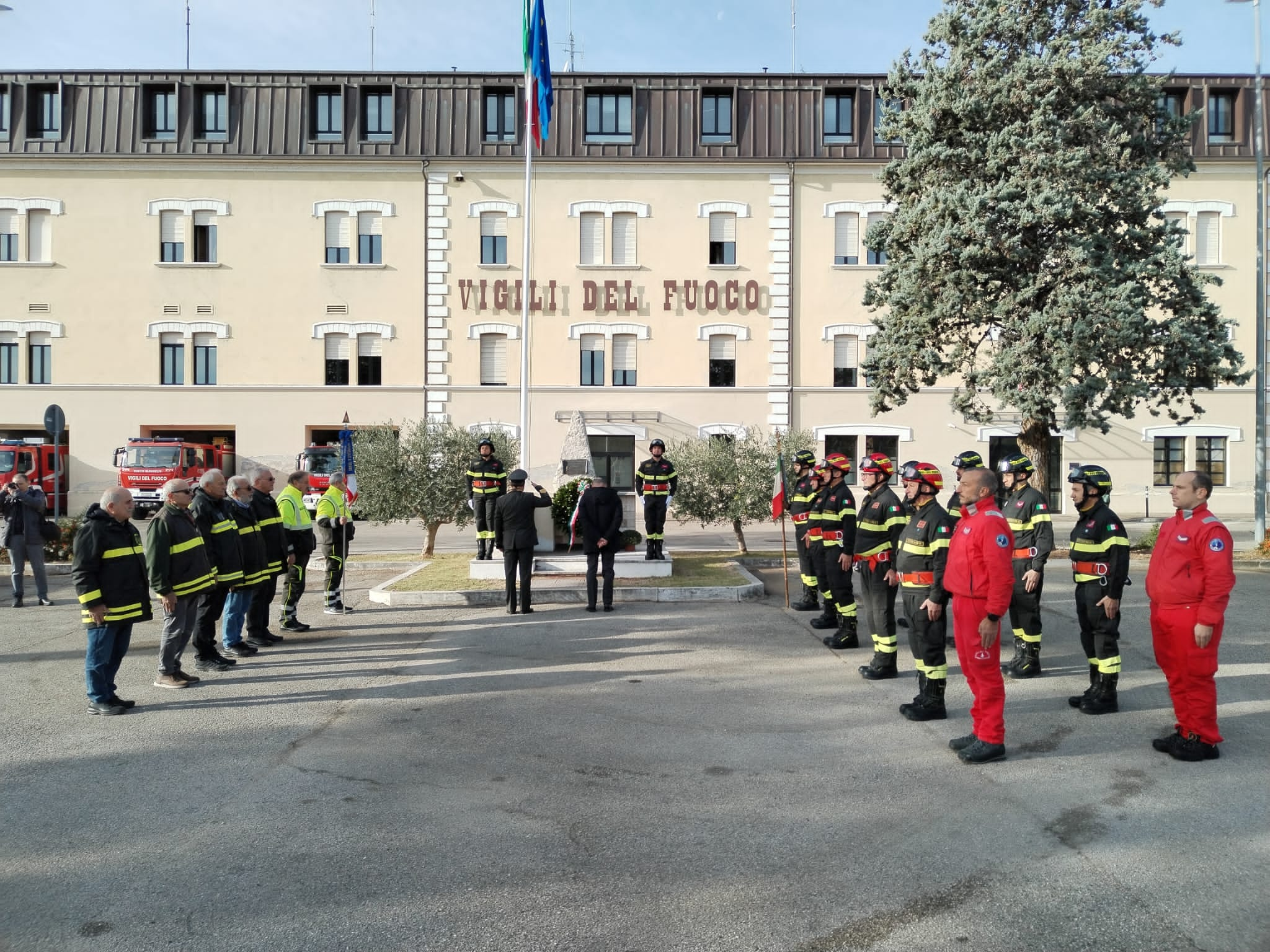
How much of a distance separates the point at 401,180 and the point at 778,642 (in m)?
A: 23.3

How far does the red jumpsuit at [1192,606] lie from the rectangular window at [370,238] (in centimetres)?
2618

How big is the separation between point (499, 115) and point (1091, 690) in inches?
1033

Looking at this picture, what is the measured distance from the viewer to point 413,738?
6492 millimetres

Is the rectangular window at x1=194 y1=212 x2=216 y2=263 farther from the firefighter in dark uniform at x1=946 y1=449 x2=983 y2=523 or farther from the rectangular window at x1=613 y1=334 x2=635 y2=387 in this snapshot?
the firefighter in dark uniform at x1=946 y1=449 x2=983 y2=523

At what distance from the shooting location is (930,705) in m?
Answer: 6.89

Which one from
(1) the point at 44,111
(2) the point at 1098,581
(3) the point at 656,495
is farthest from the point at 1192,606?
(1) the point at 44,111

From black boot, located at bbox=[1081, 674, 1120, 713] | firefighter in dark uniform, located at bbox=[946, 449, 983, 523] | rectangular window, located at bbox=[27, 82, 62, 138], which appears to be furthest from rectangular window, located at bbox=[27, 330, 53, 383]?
black boot, located at bbox=[1081, 674, 1120, 713]

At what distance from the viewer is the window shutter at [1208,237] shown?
28266 millimetres

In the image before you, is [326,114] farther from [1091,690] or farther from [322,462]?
[1091,690]

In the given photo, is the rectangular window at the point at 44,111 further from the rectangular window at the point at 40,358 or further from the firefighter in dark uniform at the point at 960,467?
the firefighter in dark uniform at the point at 960,467

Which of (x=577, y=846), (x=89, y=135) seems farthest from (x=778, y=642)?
(x=89, y=135)

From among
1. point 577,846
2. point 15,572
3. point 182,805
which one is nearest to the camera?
point 577,846

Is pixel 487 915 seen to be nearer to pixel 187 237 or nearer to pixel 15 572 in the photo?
pixel 15 572

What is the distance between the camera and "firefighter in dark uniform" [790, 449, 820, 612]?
11727 millimetres
